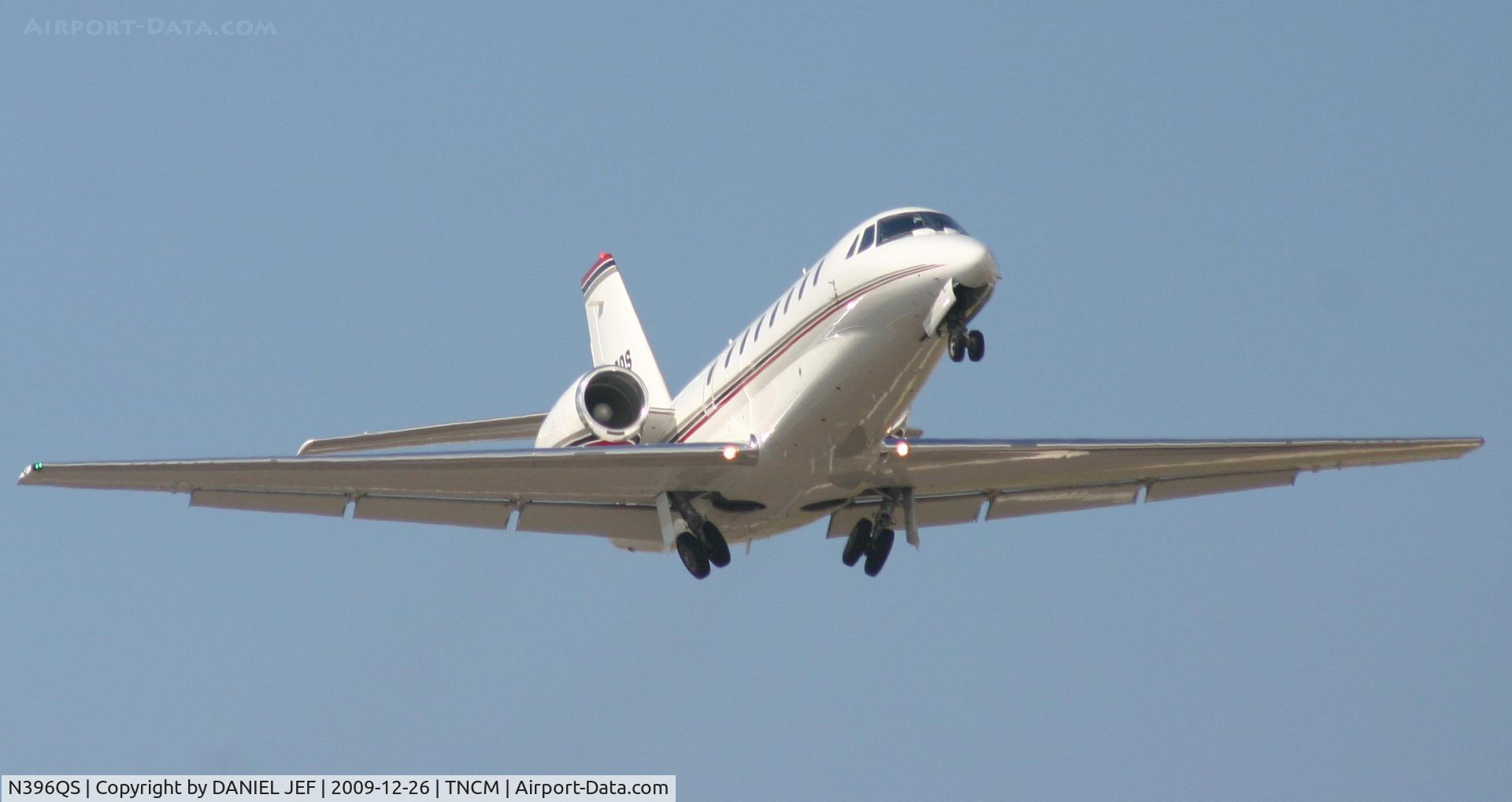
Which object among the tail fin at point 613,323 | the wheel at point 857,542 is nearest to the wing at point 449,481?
the wheel at point 857,542

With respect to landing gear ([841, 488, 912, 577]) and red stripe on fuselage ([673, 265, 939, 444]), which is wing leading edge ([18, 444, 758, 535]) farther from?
landing gear ([841, 488, 912, 577])

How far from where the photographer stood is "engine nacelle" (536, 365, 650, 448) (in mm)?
22094

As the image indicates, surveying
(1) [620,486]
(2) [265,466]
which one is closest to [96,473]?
(2) [265,466]

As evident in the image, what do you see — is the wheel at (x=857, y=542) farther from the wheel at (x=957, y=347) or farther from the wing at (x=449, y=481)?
the wheel at (x=957, y=347)

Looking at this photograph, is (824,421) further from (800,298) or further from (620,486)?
(620,486)

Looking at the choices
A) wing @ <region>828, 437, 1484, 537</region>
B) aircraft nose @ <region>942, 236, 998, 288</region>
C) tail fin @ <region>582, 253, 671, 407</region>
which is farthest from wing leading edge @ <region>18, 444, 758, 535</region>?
tail fin @ <region>582, 253, 671, 407</region>

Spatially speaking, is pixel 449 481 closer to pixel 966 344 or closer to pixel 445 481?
pixel 445 481

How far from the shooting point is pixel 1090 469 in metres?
22.6

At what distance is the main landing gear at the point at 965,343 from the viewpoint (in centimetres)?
1877

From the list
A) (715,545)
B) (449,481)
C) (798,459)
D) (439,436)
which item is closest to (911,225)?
(798,459)

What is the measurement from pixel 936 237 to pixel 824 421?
2.27m

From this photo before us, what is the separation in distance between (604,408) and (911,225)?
4.91 m

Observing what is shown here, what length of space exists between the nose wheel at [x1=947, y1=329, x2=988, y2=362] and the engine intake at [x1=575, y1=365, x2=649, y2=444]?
486cm

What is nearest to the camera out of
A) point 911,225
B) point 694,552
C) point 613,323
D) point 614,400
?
point 911,225
